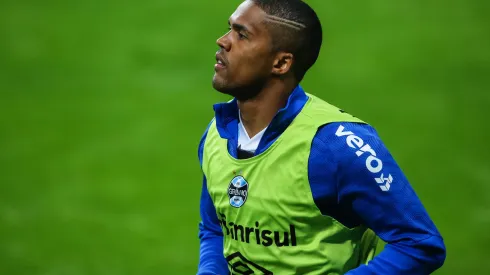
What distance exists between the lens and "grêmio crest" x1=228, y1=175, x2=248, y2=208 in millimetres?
2771

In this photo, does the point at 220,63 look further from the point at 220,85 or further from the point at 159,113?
the point at 159,113

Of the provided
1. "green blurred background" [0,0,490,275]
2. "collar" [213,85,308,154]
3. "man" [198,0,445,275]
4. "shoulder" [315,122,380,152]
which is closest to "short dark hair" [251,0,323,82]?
"man" [198,0,445,275]

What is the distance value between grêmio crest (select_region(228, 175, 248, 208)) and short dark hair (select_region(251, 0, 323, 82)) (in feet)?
1.28

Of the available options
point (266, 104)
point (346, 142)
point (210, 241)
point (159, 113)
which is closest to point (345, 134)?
point (346, 142)

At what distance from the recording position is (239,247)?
111 inches

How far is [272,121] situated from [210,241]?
0.55 m

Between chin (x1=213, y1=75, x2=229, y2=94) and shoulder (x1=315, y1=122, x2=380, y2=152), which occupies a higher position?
chin (x1=213, y1=75, x2=229, y2=94)

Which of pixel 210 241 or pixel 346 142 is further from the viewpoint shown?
pixel 210 241

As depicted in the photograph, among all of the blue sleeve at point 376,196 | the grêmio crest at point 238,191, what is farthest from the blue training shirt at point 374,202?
the grêmio crest at point 238,191

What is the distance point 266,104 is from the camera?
2.86m

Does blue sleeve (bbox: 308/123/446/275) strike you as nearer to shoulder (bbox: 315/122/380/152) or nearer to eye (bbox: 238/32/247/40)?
shoulder (bbox: 315/122/380/152)

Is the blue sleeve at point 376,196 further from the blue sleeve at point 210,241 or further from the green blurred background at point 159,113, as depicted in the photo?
the green blurred background at point 159,113

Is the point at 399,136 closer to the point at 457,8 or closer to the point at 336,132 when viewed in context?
the point at 457,8

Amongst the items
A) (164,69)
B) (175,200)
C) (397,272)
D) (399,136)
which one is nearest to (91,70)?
(164,69)
